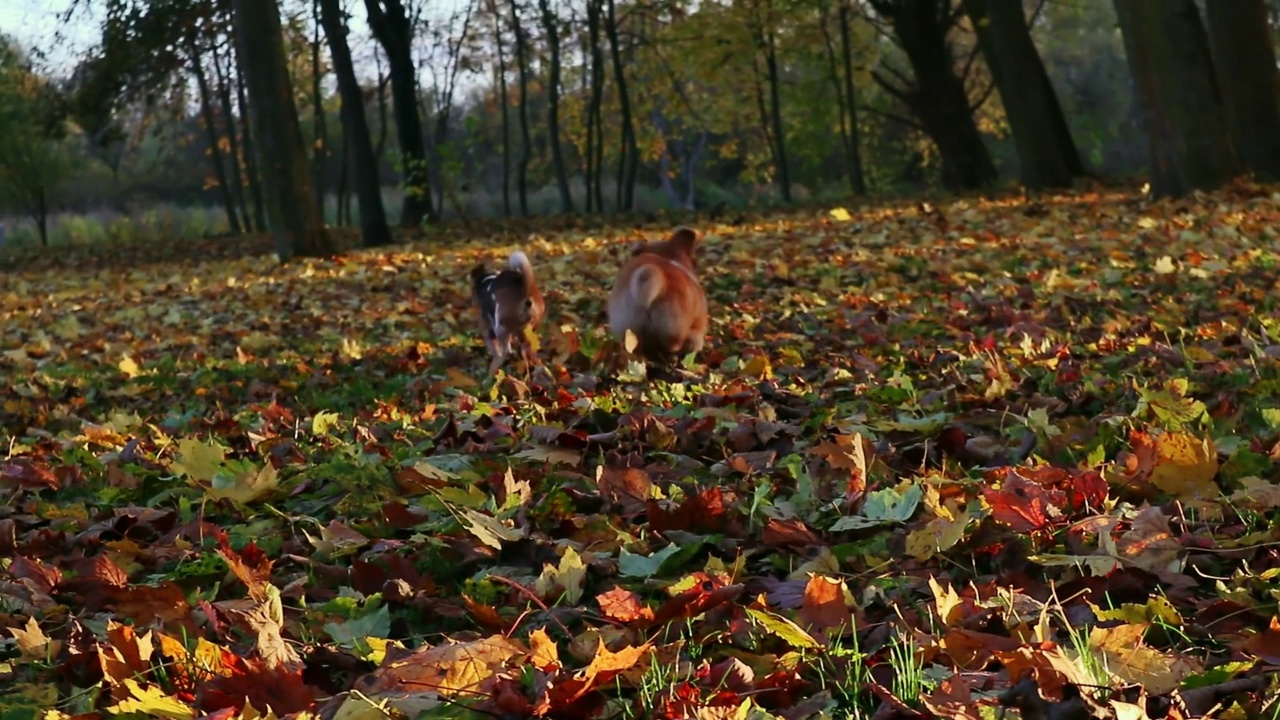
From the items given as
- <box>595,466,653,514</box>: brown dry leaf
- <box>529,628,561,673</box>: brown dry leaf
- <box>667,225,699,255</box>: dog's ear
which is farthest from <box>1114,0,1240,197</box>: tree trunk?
<box>529,628,561,673</box>: brown dry leaf

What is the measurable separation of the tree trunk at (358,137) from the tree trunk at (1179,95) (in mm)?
10441

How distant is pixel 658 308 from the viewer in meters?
6.27

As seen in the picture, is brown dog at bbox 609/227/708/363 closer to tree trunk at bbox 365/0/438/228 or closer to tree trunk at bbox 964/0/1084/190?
tree trunk at bbox 964/0/1084/190

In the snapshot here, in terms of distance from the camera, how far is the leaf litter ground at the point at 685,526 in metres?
2.34

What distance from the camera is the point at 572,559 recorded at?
297 cm

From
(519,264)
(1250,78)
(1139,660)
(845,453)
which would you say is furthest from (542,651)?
(1250,78)

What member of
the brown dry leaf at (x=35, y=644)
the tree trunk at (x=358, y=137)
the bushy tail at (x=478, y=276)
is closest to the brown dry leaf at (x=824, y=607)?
the brown dry leaf at (x=35, y=644)

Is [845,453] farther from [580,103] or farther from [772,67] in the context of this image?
[580,103]

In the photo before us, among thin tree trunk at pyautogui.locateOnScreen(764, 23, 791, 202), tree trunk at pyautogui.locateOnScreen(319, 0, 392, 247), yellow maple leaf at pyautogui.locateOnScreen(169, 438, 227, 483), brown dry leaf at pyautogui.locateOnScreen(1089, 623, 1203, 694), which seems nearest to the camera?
brown dry leaf at pyautogui.locateOnScreen(1089, 623, 1203, 694)

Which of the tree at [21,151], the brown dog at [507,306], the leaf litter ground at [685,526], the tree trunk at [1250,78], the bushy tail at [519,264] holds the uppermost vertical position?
the tree at [21,151]

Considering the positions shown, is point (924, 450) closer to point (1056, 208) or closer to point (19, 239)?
point (1056, 208)

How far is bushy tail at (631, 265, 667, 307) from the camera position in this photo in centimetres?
623

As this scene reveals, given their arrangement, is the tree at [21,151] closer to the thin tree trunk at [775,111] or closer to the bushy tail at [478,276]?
the thin tree trunk at [775,111]

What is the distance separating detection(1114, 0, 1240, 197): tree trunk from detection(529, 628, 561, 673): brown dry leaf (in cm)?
1386
